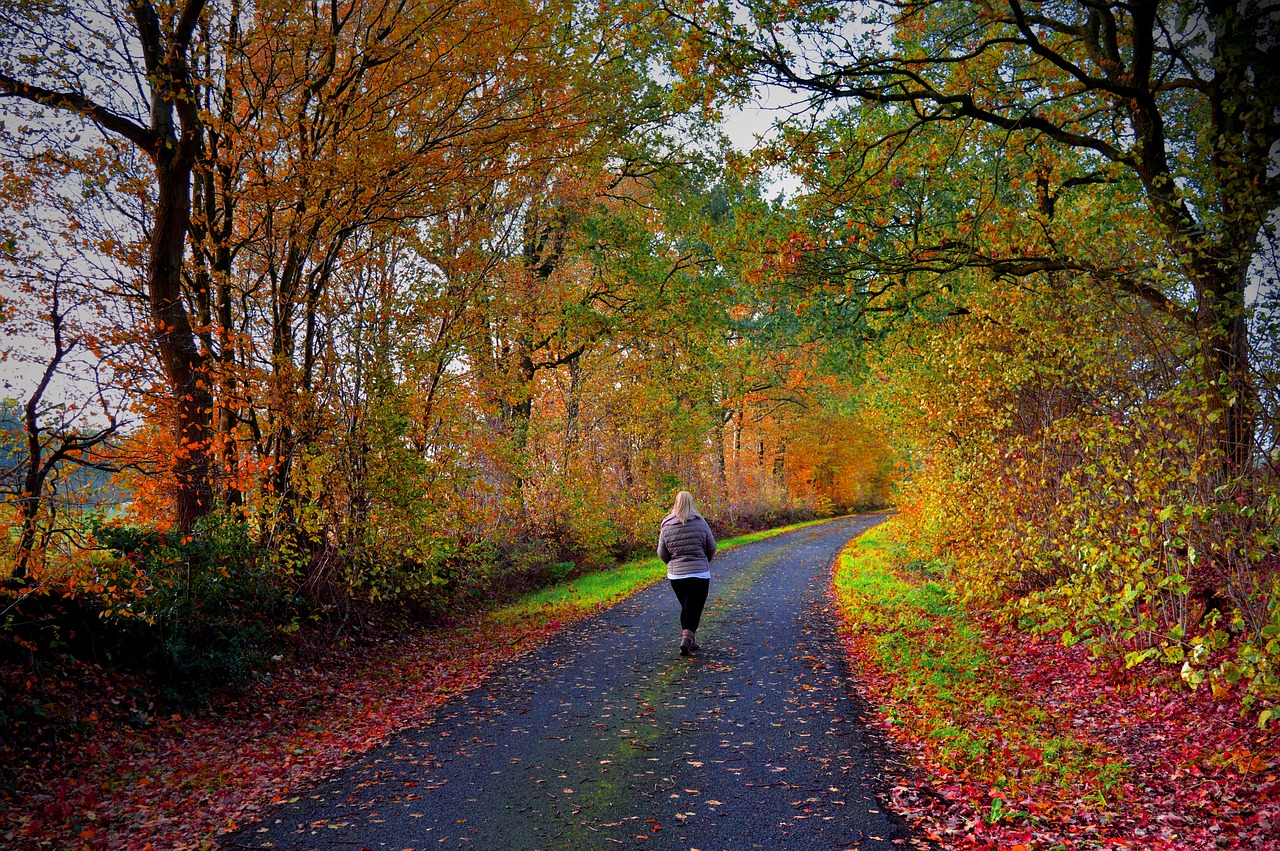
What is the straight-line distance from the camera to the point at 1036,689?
7363mm

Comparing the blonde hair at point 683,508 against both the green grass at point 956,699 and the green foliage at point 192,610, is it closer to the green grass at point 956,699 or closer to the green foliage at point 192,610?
the green grass at point 956,699

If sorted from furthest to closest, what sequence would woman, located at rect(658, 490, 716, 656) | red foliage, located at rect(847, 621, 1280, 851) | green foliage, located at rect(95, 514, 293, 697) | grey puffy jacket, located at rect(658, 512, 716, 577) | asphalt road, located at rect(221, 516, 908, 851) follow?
grey puffy jacket, located at rect(658, 512, 716, 577) → woman, located at rect(658, 490, 716, 656) → green foliage, located at rect(95, 514, 293, 697) → asphalt road, located at rect(221, 516, 908, 851) → red foliage, located at rect(847, 621, 1280, 851)

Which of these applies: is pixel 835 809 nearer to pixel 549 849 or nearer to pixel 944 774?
pixel 944 774

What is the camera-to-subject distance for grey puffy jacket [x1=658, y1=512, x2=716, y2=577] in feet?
31.4

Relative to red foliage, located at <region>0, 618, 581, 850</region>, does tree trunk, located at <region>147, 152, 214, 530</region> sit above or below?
above

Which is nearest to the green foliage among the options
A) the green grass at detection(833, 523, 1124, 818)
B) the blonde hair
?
the blonde hair

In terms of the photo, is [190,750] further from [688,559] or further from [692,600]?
[688,559]

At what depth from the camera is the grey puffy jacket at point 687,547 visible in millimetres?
9570

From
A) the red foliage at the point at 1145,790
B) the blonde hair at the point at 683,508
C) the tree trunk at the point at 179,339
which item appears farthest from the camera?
the blonde hair at the point at 683,508

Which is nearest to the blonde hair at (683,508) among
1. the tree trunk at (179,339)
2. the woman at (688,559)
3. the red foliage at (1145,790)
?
the woman at (688,559)

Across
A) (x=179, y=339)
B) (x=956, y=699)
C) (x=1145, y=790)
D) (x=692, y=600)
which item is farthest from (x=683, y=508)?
(x=179, y=339)

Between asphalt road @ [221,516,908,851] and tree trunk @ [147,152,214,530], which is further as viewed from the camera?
tree trunk @ [147,152,214,530]

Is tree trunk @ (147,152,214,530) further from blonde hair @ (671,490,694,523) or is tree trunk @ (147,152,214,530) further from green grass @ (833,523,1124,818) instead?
green grass @ (833,523,1124,818)

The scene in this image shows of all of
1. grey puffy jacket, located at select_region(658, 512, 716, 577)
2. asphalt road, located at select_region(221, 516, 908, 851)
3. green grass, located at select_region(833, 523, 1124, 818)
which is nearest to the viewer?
asphalt road, located at select_region(221, 516, 908, 851)
